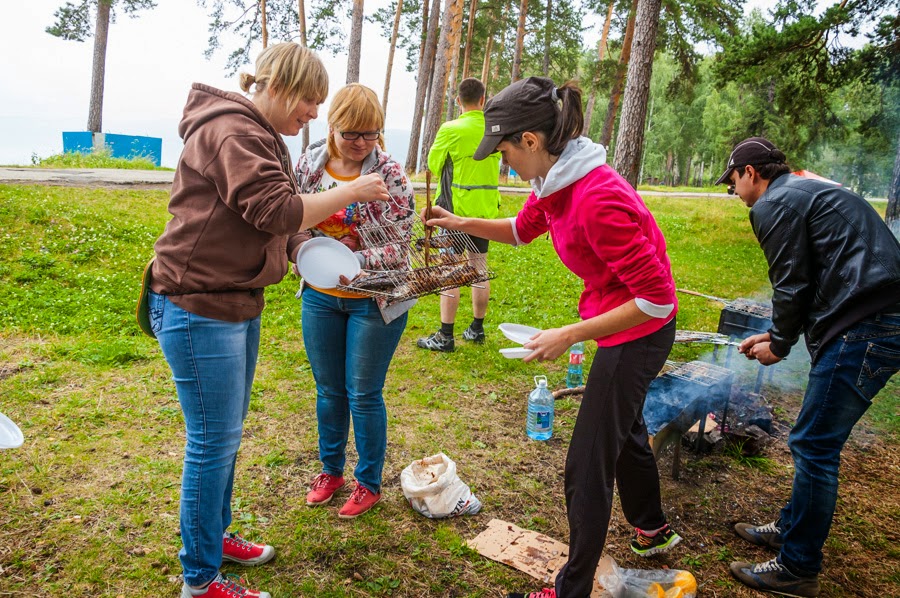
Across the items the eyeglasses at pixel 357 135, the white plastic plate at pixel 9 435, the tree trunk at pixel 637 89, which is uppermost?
the tree trunk at pixel 637 89

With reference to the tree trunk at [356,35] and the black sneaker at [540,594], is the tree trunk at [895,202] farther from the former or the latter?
the tree trunk at [356,35]

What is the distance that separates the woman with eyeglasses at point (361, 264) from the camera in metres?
→ 2.54

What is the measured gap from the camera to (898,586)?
2707mm

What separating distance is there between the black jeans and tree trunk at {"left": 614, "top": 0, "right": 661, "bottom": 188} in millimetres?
6815

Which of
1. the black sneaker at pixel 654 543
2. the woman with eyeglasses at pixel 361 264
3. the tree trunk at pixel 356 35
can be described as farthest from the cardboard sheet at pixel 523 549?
the tree trunk at pixel 356 35

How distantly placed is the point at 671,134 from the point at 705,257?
38125mm

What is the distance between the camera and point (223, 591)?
7.41ft

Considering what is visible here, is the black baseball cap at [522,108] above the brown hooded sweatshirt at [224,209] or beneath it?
above

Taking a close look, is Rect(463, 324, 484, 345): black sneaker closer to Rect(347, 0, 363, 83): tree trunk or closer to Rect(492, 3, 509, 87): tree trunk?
Rect(347, 0, 363, 83): tree trunk

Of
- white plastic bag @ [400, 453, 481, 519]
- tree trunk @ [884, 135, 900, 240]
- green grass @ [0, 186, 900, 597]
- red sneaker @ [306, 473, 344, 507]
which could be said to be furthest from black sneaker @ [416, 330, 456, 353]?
tree trunk @ [884, 135, 900, 240]

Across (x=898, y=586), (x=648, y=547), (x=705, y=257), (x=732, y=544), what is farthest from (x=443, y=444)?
(x=705, y=257)

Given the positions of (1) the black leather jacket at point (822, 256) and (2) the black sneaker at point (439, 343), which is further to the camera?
(2) the black sneaker at point (439, 343)

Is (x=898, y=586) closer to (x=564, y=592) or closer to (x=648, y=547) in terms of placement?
(x=648, y=547)

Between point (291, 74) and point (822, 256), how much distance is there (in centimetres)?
235
